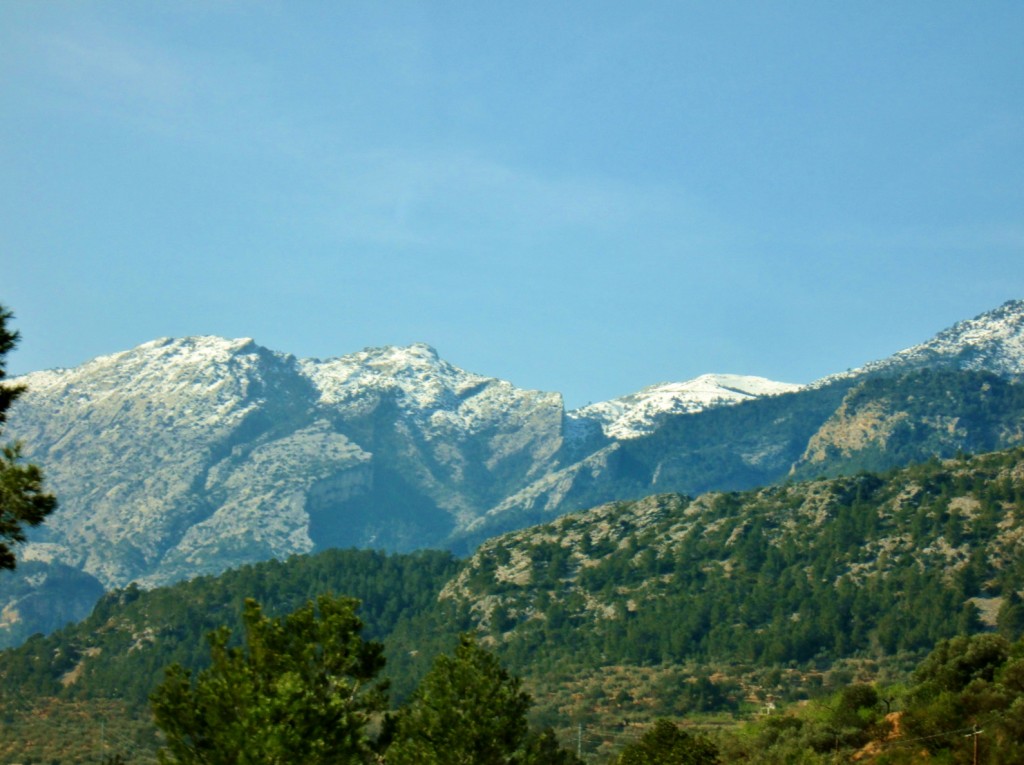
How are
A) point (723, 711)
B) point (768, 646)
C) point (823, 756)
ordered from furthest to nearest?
point (768, 646)
point (723, 711)
point (823, 756)

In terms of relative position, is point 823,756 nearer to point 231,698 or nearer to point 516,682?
point 516,682

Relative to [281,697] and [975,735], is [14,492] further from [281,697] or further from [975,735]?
[975,735]

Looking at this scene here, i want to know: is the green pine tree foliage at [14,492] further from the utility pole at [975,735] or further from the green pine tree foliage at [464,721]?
the utility pole at [975,735]

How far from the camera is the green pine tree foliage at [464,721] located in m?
72.1

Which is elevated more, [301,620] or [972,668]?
[301,620]

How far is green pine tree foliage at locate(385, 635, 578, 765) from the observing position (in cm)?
7206

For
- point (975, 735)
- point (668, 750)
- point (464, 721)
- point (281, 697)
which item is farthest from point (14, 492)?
point (975, 735)

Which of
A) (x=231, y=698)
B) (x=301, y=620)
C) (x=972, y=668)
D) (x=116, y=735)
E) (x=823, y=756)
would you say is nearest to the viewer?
(x=231, y=698)

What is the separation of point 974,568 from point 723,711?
54137 mm

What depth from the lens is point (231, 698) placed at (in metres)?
61.7

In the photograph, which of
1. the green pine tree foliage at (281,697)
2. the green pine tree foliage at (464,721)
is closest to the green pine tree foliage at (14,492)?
the green pine tree foliage at (281,697)

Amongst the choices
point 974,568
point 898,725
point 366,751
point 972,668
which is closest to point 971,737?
point 898,725

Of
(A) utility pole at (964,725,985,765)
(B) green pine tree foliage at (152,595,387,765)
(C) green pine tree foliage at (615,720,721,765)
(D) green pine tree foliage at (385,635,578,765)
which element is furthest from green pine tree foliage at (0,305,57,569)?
(A) utility pole at (964,725,985,765)

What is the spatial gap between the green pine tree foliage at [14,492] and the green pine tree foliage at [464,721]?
89.3ft
